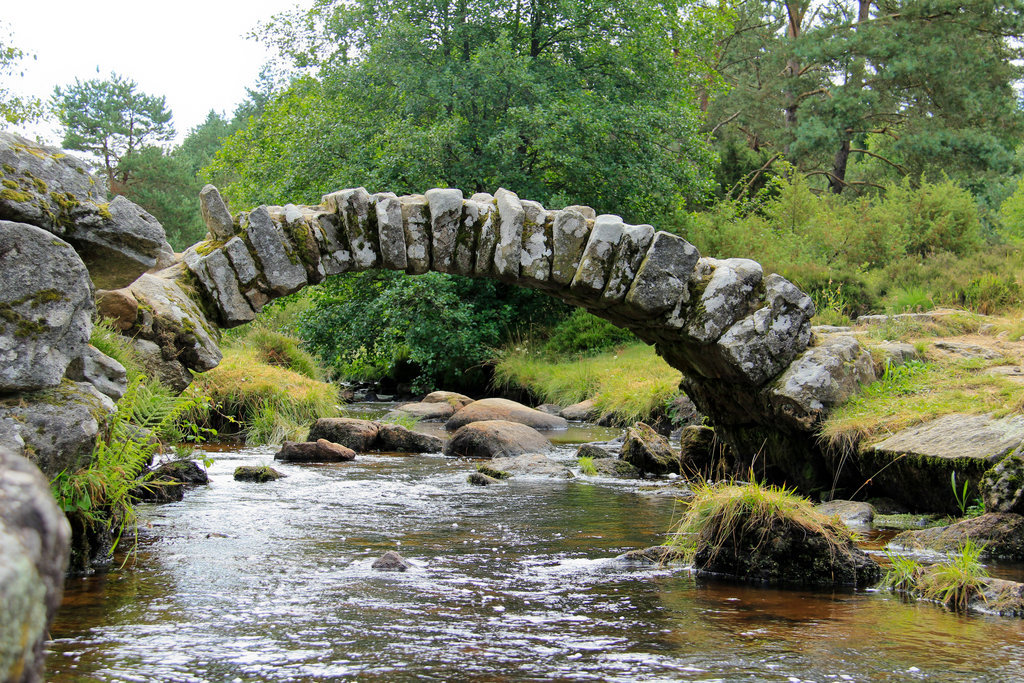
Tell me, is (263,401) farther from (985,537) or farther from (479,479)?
(985,537)

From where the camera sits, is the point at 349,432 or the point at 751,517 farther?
the point at 349,432

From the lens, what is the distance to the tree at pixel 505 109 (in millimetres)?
18062

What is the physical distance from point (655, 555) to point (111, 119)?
135 ft

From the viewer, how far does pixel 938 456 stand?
21.3 feet

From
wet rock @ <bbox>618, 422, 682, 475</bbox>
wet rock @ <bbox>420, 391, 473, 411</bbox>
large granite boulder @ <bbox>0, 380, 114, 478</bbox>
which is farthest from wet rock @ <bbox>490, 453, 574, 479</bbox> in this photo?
wet rock @ <bbox>420, 391, 473, 411</bbox>

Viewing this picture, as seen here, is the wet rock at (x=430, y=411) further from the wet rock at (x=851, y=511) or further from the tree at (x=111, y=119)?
the tree at (x=111, y=119)

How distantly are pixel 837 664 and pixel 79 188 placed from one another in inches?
197

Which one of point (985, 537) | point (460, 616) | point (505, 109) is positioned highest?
point (505, 109)

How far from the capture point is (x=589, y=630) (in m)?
4.23

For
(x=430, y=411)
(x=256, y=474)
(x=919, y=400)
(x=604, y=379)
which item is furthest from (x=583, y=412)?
(x=919, y=400)

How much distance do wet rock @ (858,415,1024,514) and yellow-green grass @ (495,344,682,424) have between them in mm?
6182

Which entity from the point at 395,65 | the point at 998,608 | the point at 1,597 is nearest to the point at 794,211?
the point at 395,65

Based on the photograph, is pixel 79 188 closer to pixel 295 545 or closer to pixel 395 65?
pixel 295 545

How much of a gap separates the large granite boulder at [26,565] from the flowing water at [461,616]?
8.67 feet
